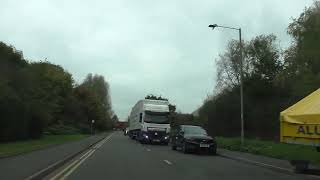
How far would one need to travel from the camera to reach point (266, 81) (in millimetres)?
81875

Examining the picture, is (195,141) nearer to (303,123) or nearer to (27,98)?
(303,123)

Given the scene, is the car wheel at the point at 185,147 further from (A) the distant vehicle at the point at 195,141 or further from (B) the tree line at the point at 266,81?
(B) the tree line at the point at 266,81

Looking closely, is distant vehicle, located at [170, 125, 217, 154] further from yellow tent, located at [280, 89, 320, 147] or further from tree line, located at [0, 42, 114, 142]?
yellow tent, located at [280, 89, 320, 147]

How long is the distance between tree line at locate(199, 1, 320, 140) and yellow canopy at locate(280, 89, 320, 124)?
54.5 feet

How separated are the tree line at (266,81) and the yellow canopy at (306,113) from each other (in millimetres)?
16602

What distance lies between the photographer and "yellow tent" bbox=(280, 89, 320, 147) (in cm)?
1648

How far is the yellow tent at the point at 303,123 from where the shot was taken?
16.5m

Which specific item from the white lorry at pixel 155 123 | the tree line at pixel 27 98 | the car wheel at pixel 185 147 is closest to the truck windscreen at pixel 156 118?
the white lorry at pixel 155 123

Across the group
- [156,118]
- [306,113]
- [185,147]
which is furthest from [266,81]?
[306,113]

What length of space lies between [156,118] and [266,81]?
35327 mm

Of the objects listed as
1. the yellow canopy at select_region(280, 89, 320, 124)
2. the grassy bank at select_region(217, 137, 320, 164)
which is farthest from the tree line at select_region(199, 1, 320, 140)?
the yellow canopy at select_region(280, 89, 320, 124)

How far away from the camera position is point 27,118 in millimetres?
55000

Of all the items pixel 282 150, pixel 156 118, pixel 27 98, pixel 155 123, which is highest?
pixel 27 98

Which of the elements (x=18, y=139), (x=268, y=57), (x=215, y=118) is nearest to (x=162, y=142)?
(x=18, y=139)
